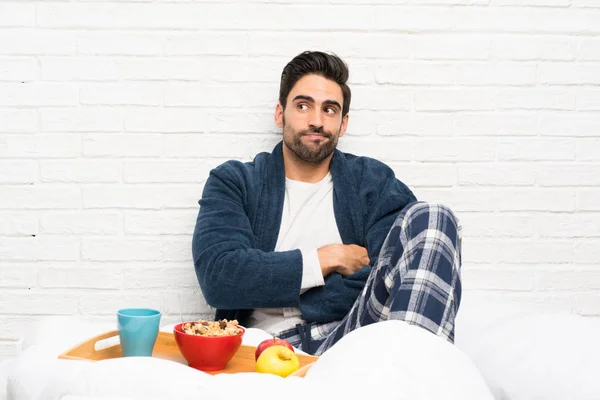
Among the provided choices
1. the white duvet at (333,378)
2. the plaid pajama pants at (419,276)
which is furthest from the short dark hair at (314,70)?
the white duvet at (333,378)

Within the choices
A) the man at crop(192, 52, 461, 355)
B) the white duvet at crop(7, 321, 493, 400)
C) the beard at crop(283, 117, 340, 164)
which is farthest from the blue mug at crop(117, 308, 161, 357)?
the beard at crop(283, 117, 340, 164)

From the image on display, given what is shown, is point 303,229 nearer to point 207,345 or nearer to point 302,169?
point 302,169

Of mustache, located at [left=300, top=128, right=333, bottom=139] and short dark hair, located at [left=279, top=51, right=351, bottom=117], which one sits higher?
short dark hair, located at [left=279, top=51, right=351, bottom=117]

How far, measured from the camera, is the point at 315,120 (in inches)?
83.4

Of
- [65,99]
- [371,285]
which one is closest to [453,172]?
[371,285]

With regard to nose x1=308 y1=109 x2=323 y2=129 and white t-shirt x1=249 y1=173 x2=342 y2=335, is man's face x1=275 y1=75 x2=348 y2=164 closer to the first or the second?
nose x1=308 y1=109 x2=323 y2=129

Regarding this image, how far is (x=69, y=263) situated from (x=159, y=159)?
476mm

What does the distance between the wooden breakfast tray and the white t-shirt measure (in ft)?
1.53

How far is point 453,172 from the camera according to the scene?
2336 mm

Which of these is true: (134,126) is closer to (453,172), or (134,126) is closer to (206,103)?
(206,103)

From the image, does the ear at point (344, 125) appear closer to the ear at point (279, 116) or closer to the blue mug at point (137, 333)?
the ear at point (279, 116)

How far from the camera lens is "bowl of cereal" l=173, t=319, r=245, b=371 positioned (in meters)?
1.37

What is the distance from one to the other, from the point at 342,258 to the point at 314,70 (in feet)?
2.06

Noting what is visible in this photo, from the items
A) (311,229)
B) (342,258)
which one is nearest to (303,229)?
(311,229)
